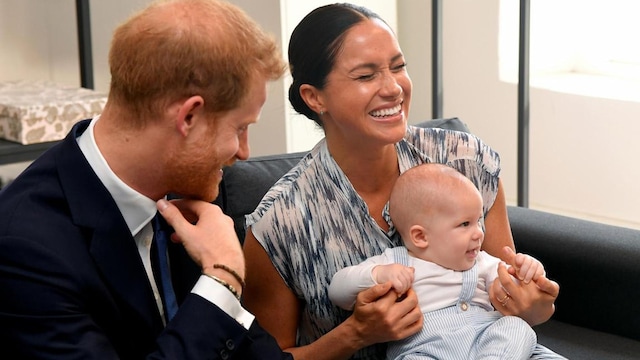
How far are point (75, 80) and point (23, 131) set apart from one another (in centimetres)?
75

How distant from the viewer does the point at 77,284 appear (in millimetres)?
1462

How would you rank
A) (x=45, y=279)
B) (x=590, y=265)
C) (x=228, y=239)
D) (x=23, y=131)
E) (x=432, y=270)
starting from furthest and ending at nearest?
(x=23, y=131) → (x=590, y=265) → (x=432, y=270) → (x=228, y=239) → (x=45, y=279)

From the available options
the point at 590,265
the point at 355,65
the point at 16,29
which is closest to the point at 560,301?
the point at 590,265

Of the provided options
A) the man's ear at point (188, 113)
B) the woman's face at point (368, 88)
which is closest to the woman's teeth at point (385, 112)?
the woman's face at point (368, 88)

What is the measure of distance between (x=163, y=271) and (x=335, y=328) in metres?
0.46

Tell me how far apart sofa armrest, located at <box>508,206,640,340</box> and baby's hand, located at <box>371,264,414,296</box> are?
2.22 feet

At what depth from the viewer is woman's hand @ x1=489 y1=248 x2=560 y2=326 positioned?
1936 mm

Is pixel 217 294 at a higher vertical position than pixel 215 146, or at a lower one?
lower

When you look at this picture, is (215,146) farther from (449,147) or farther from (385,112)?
(449,147)

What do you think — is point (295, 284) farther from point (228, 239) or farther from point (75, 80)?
point (75, 80)

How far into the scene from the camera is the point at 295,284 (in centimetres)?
206

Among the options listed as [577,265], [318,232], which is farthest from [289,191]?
[577,265]

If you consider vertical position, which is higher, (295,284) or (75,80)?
(75,80)

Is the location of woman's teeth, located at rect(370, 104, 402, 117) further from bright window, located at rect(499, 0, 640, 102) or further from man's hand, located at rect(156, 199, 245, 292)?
bright window, located at rect(499, 0, 640, 102)
